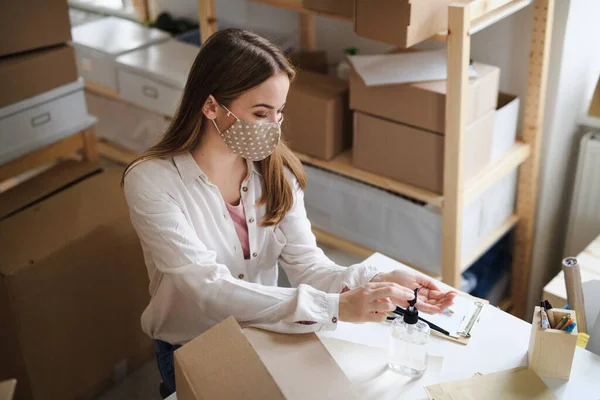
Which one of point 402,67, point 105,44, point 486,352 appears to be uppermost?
point 402,67

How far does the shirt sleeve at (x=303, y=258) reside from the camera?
4.84 feet

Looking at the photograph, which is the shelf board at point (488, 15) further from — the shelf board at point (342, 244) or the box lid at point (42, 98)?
the box lid at point (42, 98)

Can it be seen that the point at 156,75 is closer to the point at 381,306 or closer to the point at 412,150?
the point at 412,150

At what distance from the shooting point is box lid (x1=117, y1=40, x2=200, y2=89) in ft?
8.00

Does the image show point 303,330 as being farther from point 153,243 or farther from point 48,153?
point 48,153

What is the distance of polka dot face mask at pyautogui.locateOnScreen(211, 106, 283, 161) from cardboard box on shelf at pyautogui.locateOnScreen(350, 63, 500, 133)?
0.51 m

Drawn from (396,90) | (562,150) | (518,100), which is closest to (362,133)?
(396,90)

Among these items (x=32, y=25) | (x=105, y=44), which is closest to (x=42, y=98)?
(x=32, y=25)

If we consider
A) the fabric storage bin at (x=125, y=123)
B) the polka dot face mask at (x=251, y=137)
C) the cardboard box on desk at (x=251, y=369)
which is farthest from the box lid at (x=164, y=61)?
the cardboard box on desk at (x=251, y=369)

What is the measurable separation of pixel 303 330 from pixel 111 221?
91 centimetres

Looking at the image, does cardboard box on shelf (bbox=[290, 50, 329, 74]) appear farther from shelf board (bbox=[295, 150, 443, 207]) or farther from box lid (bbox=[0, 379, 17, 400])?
box lid (bbox=[0, 379, 17, 400])

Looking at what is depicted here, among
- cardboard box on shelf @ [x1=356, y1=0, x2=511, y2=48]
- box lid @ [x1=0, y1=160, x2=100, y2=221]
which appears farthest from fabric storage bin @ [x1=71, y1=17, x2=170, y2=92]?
cardboard box on shelf @ [x1=356, y1=0, x2=511, y2=48]

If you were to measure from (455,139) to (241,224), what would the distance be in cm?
60

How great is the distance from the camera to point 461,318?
1.35 m
